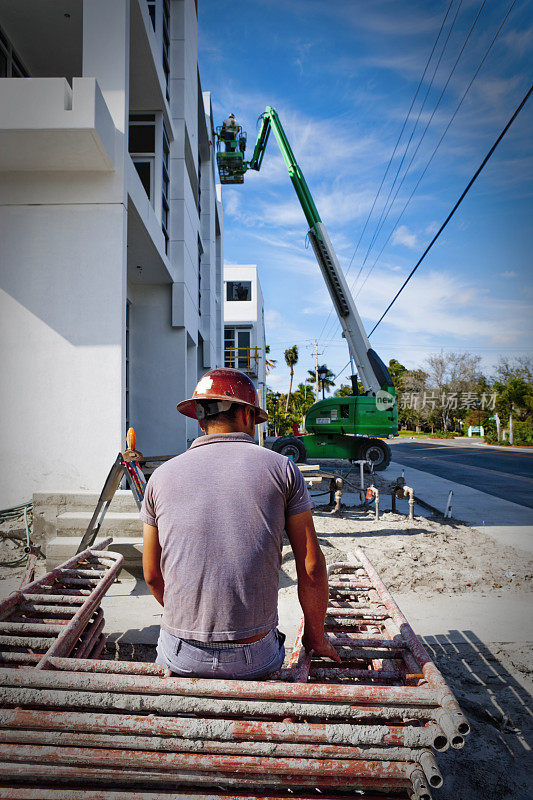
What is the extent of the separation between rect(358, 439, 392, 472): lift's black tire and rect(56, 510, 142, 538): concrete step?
11036 mm

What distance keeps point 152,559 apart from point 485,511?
938cm

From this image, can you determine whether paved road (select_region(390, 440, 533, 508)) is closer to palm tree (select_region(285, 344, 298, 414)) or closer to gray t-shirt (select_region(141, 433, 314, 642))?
gray t-shirt (select_region(141, 433, 314, 642))

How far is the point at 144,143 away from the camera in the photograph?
445 inches

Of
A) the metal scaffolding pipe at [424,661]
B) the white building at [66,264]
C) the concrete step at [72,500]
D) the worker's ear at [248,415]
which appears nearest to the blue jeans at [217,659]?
the metal scaffolding pipe at [424,661]

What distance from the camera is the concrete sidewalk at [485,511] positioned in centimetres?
752

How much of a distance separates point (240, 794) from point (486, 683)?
2545mm

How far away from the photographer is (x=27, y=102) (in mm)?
6078

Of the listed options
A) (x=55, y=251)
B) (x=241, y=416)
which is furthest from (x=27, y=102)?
(x=241, y=416)

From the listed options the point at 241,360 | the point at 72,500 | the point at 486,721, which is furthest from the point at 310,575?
the point at 241,360

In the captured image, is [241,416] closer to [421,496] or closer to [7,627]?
[7,627]

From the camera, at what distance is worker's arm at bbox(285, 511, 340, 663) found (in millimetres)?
1863

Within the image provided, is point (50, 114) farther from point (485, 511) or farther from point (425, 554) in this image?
point (485, 511)

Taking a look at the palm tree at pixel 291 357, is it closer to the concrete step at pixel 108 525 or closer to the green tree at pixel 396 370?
the green tree at pixel 396 370

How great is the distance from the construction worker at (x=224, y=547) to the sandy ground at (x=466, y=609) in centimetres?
154
